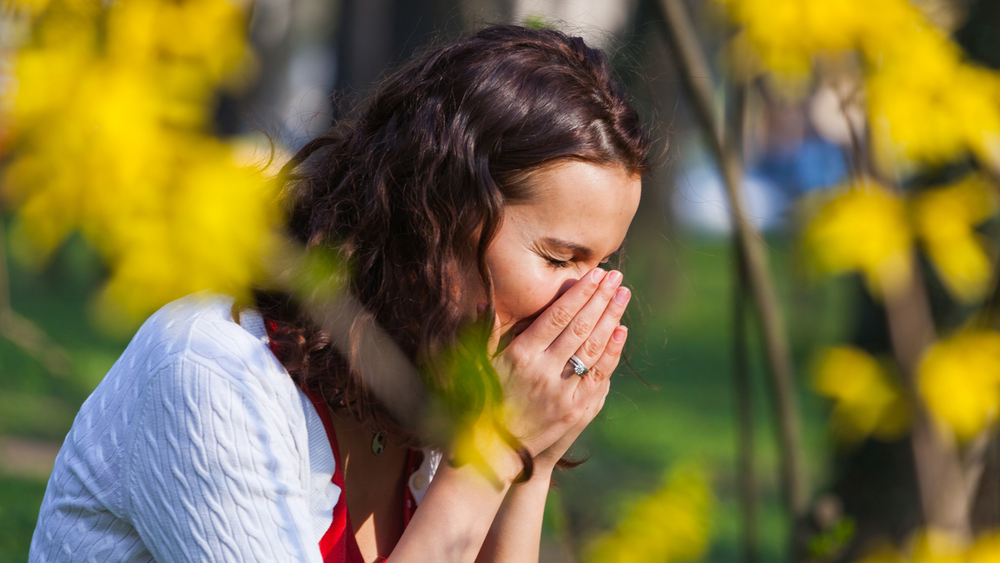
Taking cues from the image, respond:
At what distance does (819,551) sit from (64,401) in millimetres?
4914

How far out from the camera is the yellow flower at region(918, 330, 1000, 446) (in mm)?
2314

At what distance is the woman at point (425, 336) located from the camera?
57.6 inches

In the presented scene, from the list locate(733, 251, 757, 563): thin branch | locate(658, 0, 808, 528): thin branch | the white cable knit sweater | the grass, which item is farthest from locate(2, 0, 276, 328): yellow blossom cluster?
locate(733, 251, 757, 563): thin branch

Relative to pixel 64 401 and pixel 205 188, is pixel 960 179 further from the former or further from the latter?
pixel 64 401

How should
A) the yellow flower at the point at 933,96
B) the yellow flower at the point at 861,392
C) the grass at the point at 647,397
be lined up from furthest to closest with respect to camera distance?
the grass at the point at 647,397 < the yellow flower at the point at 861,392 < the yellow flower at the point at 933,96

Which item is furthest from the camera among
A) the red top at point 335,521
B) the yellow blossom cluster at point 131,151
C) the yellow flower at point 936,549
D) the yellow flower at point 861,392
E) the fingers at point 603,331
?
the yellow flower at point 861,392

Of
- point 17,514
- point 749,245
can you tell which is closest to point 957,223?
point 749,245

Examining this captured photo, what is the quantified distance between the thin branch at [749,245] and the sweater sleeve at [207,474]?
5.17 ft

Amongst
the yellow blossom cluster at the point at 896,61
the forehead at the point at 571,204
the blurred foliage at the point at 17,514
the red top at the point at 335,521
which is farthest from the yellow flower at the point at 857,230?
the blurred foliage at the point at 17,514

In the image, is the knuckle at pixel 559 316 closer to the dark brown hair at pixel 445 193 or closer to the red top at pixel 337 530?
the dark brown hair at pixel 445 193

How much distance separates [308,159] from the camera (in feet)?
6.55

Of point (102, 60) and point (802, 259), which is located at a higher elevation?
point (102, 60)

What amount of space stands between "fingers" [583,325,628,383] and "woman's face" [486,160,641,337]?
0.16 meters

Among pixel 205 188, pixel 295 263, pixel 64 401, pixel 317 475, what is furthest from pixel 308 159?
pixel 64 401
